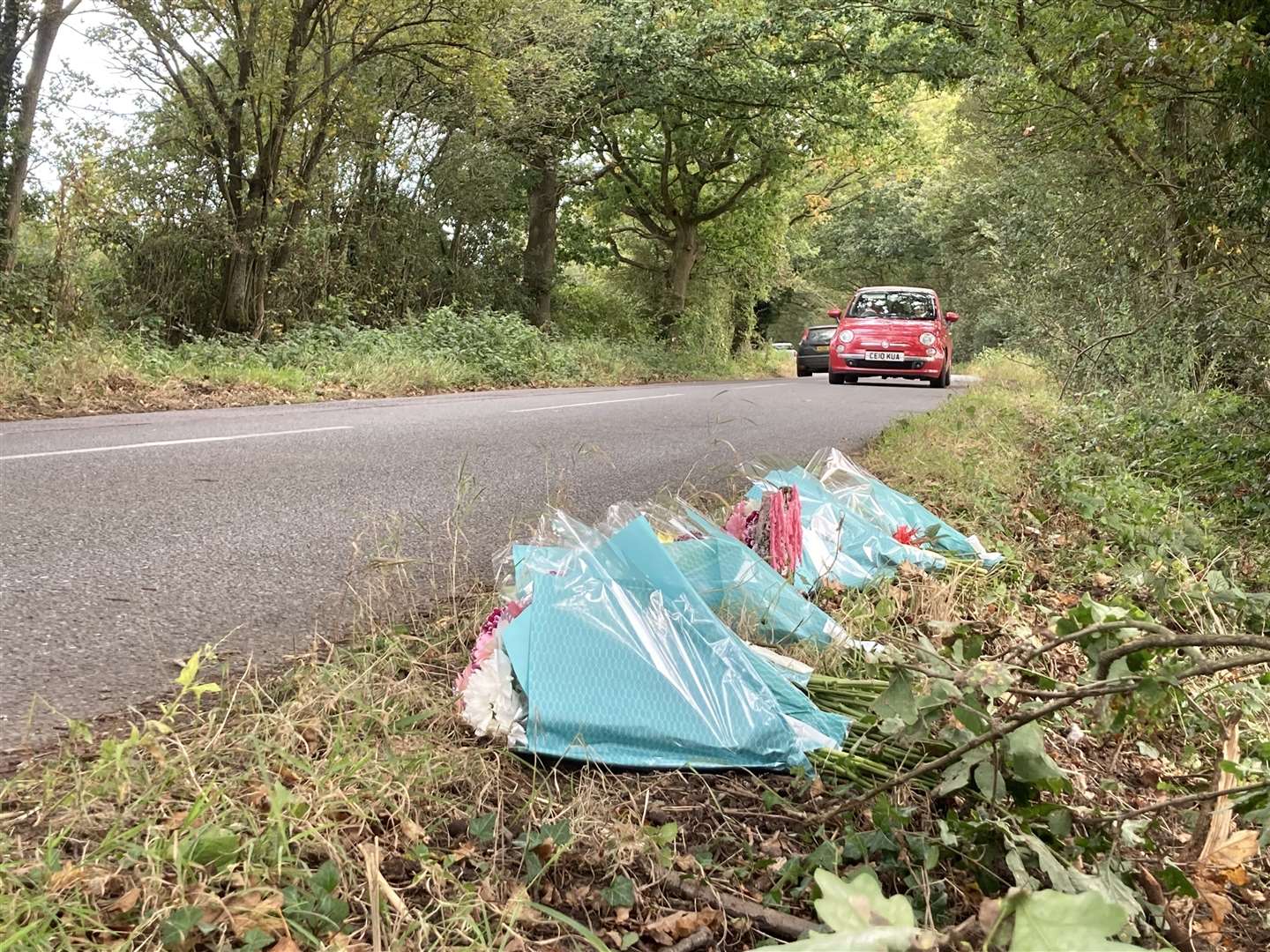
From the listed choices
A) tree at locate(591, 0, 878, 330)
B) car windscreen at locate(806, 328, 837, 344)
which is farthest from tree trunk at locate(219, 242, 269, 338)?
car windscreen at locate(806, 328, 837, 344)

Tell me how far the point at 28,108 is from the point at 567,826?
12795mm

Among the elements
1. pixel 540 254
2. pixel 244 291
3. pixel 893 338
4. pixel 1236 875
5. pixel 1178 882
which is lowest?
pixel 1236 875

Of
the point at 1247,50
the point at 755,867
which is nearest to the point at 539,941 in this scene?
the point at 755,867

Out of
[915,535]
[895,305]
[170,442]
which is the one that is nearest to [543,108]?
[895,305]

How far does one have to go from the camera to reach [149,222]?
1241 cm

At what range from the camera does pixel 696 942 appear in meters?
1.50

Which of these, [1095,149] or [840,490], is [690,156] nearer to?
[1095,149]

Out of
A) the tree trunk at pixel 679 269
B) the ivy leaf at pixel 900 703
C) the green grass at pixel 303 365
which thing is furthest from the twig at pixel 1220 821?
the tree trunk at pixel 679 269

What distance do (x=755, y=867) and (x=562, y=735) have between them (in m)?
0.49

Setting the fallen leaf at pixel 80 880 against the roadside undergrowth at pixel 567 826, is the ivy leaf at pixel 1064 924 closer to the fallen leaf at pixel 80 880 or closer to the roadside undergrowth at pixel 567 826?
the roadside undergrowth at pixel 567 826

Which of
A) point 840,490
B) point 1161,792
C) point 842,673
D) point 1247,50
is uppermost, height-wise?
point 1247,50

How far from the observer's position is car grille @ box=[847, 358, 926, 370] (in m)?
17.0

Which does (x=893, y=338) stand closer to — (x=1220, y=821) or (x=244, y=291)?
(x=244, y=291)

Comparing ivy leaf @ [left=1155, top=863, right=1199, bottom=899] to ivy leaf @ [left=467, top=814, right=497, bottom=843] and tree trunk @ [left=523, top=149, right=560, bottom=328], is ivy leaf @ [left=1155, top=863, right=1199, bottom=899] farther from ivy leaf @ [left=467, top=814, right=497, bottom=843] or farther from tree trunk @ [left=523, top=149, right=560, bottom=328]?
tree trunk @ [left=523, top=149, right=560, bottom=328]
